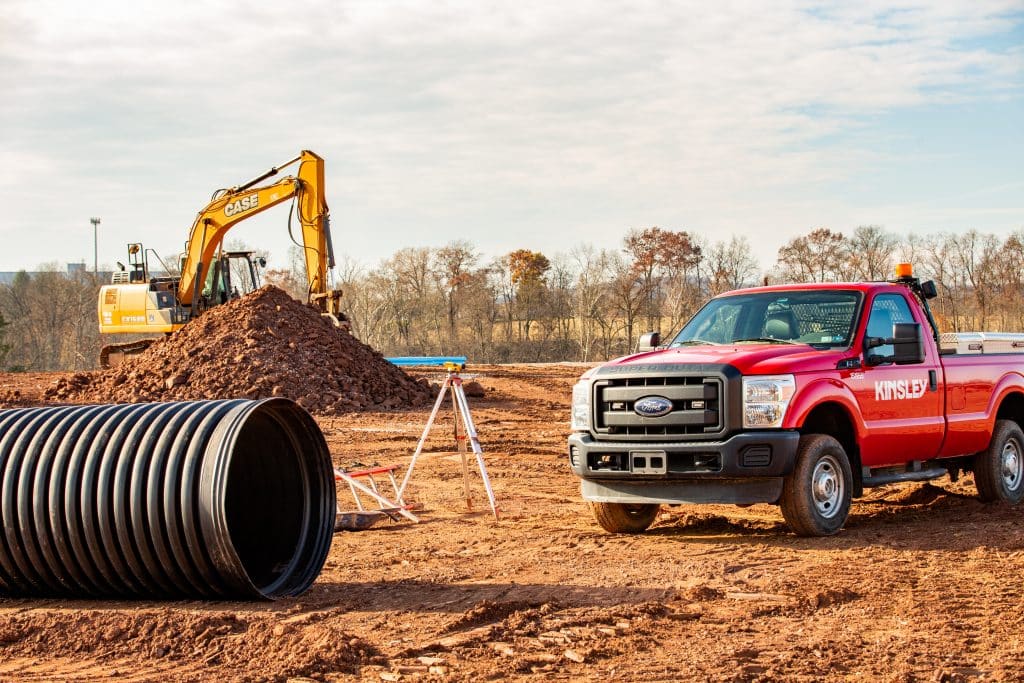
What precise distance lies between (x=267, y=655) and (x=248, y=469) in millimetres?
2979

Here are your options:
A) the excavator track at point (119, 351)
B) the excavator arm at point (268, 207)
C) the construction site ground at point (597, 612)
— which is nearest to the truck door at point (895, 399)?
the construction site ground at point (597, 612)

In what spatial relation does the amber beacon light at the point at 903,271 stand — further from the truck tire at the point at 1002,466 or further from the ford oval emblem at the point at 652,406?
the ford oval emblem at the point at 652,406

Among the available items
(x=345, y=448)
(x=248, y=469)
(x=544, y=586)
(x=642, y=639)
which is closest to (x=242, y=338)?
(x=345, y=448)

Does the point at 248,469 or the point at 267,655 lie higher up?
the point at 248,469

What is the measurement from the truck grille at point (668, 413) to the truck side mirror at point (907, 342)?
190 cm

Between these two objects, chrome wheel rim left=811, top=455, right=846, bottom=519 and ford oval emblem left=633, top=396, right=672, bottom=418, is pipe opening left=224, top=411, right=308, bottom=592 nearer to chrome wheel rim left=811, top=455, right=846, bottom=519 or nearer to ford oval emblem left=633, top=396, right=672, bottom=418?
ford oval emblem left=633, top=396, right=672, bottom=418

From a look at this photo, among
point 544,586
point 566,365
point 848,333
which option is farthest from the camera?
point 566,365

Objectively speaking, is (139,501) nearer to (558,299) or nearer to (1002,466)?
(1002,466)

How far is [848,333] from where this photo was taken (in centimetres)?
1049

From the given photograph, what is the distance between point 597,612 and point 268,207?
2243cm

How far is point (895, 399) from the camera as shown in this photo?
10641 millimetres

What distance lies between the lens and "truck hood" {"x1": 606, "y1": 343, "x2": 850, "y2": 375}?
962 centimetres

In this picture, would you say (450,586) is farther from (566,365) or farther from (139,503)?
(566,365)

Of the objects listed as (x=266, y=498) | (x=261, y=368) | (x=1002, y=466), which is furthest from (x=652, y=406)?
(x=261, y=368)
